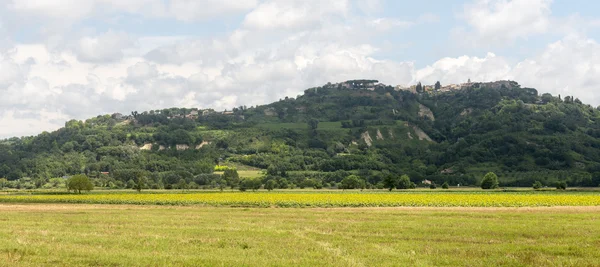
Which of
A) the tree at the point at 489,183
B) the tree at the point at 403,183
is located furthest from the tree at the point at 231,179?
the tree at the point at 489,183

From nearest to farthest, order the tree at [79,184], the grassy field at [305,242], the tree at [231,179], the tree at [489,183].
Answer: the grassy field at [305,242] < the tree at [79,184] < the tree at [489,183] < the tree at [231,179]

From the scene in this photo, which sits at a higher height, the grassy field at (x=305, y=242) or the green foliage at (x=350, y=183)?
the green foliage at (x=350, y=183)

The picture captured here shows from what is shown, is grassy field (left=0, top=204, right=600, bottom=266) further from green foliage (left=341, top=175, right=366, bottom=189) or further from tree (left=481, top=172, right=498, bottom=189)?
green foliage (left=341, top=175, right=366, bottom=189)

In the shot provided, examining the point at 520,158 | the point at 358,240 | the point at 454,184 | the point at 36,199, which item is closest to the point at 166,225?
the point at 358,240

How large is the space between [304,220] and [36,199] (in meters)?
62.6

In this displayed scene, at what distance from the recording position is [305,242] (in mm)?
31406

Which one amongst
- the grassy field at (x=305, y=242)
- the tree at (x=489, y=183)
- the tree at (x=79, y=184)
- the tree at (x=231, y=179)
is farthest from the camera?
the tree at (x=231, y=179)

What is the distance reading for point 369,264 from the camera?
24234mm

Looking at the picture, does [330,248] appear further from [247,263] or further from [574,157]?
[574,157]

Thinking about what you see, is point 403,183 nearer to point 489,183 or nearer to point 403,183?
point 403,183

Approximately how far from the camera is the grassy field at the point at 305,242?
24875 millimetres

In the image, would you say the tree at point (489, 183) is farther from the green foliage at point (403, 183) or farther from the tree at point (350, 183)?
the tree at point (350, 183)

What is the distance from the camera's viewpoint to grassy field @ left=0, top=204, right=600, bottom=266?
24875 millimetres

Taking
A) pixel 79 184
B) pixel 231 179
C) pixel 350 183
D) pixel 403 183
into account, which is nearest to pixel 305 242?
pixel 79 184
